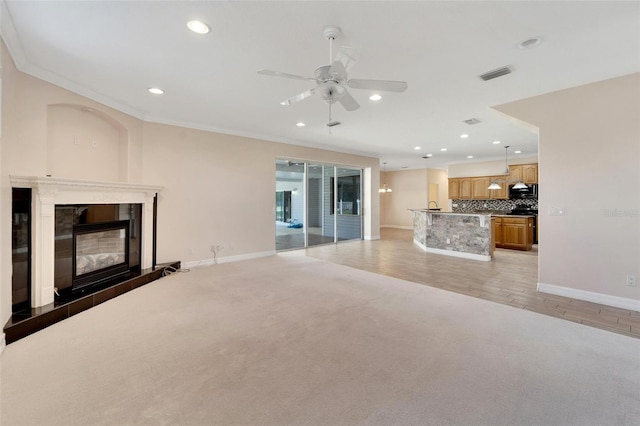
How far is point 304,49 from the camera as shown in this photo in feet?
8.88

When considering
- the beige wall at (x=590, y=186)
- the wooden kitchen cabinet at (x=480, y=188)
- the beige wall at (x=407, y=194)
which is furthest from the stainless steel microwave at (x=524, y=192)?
the beige wall at (x=590, y=186)

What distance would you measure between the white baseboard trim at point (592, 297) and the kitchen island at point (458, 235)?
86.4 inches

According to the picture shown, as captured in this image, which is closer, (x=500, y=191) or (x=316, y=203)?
(x=316, y=203)

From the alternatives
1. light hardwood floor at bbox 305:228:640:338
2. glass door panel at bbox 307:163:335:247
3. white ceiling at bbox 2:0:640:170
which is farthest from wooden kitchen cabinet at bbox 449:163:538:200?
white ceiling at bbox 2:0:640:170

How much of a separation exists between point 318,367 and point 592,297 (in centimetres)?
368

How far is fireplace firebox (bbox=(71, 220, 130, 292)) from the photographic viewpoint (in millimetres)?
3580

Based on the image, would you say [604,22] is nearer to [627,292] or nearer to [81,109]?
[627,292]

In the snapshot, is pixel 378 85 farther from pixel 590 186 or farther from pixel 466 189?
pixel 466 189

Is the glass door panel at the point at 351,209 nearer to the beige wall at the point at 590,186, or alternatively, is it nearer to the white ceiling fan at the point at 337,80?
the beige wall at the point at 590,186

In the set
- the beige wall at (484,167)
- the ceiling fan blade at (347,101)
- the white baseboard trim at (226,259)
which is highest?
the beige wall at (484,167)

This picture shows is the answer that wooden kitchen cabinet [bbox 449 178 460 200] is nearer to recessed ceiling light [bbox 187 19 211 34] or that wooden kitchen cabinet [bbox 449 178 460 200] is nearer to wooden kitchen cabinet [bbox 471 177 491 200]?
wooden kitchen cabinet [bbox 471 177 491 200]

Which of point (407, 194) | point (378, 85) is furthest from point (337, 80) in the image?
point (407, 194)

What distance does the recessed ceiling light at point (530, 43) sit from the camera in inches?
100

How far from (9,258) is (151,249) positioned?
6.72 ft
